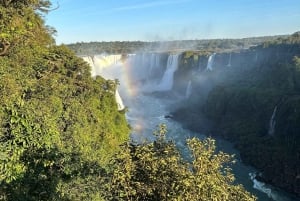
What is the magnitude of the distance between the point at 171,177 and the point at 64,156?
4.77 metres

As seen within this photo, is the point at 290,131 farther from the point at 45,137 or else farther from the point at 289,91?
the point at 45,137

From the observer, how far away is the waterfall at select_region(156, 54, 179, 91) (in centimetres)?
8025

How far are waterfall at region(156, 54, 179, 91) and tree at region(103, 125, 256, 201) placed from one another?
7056 cm

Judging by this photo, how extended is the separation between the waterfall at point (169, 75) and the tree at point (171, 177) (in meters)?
70.6

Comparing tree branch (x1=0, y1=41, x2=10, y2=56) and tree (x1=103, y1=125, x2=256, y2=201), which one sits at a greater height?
tree branch (x1=0, y1=41, x2=10, y2=56)

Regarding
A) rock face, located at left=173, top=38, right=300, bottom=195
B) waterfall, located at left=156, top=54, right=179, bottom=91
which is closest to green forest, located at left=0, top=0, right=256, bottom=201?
rock face, located at left=173, top=38, right=300, bottom=195

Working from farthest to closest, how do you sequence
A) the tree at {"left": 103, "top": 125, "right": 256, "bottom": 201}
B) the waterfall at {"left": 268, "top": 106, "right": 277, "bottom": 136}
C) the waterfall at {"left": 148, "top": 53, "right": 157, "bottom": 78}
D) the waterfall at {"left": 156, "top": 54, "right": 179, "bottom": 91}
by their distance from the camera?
1. the waterfall at {"left": 148, "top": 53, "right": 157, "bottom": 78}
2. the waterfall at {"left": 156, "top": 54, "right": 179, "bottom": 91}
3. the waterfall at {"left": 268, "top": 106, "right": 277, "bottom": 136}
4. the tree at {"left": 103, "top": 125, "right": 256, "bottom": 201}

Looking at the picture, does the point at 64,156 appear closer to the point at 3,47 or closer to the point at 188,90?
the point at 3,47

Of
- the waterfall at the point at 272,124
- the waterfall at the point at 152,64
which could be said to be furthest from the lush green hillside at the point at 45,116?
the waterfall at the point at 152,64

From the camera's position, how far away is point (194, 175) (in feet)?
26.5

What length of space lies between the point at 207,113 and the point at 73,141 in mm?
42477

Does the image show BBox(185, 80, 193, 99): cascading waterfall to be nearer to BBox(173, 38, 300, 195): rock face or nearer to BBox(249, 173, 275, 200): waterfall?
BBox(173, 38, 300, 195): rock face

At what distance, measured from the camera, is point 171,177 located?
8547mm

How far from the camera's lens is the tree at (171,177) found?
Result: 778 centimetres
